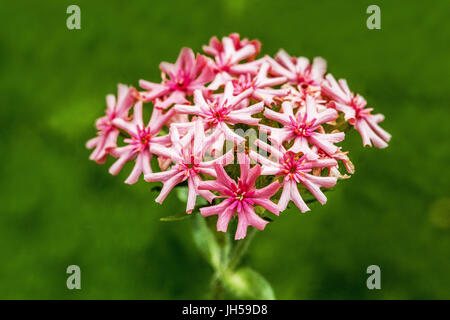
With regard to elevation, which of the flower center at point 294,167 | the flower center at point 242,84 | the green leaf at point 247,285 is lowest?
the green leaf at point 247,285

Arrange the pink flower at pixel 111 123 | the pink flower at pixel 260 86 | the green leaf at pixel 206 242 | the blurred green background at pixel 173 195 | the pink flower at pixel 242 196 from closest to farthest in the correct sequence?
the pink flower at pixel 242 196, the pink flower at pixel 260 86, the pink flower at pixel 111 123, the green leaf at pixel 206 242, the blurred green background at pixel 173 195

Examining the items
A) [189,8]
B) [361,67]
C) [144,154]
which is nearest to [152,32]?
[189,8]

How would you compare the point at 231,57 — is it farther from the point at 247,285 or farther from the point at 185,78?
the point at 247,285

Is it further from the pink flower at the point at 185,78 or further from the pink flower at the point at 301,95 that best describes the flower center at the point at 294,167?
the pink flower at the point at 185,78

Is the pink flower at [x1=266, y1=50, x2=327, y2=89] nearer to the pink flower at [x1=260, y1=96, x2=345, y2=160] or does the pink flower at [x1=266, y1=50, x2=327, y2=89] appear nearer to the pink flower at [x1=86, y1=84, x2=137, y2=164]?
the pink flower at [x1=260, y1=96, x2=345, y2=160]

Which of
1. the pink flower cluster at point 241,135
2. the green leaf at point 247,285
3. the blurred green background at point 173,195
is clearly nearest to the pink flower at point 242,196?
the pink flower cluster at point 241,135

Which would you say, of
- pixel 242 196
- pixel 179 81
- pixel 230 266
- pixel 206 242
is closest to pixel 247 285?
pixel 230 266

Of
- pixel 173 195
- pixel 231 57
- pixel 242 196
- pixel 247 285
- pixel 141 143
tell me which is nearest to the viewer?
pixel 242 196
